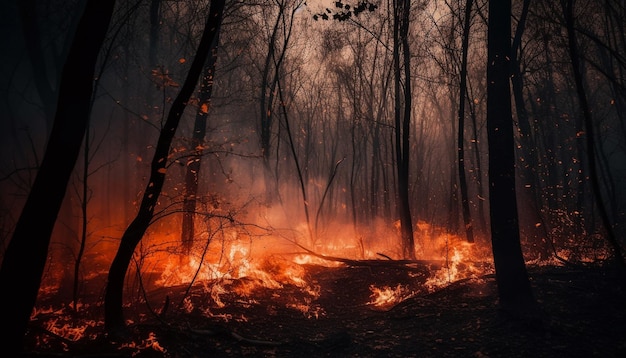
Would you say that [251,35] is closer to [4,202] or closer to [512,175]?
[4,202]

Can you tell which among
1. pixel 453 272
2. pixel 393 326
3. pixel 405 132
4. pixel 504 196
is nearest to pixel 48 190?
pixel 393 326

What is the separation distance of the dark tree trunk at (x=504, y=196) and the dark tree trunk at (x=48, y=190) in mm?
6689

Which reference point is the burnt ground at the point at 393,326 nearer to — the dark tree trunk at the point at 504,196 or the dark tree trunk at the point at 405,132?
the dark tree trunk at the point at 504,196

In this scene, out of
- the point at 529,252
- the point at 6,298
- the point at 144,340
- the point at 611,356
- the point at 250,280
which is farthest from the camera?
the point at 529,252

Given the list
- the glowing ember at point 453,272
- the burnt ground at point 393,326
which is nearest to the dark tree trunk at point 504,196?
the burnt ground at point 393,326

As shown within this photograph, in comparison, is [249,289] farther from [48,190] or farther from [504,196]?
[504,196]

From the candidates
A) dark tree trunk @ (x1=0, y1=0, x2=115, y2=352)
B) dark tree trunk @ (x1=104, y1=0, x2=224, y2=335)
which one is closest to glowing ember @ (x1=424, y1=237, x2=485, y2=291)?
dark tree trunk @ (x1=104, y1=0, x2=224, y2=335)

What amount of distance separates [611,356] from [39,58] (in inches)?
594

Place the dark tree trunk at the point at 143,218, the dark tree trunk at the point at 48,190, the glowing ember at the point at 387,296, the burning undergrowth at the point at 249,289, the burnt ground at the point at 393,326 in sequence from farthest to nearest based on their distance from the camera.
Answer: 1. the glowing ember at the point at 387,296
2. the burning undergrowth at the point at 249,289
3. the dark tree trunk at the point at 143,218
4. the burnt ground at the point at 393,326
5. the dark tree trunk at the point at 48,190

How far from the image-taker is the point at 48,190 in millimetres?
4215

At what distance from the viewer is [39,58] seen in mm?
10578

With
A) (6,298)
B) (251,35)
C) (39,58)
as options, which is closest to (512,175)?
(6,298)

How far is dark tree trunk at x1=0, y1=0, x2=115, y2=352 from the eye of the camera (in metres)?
4.02

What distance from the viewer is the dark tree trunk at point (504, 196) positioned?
21.2 ft
